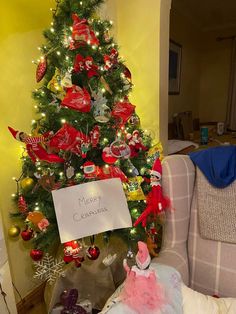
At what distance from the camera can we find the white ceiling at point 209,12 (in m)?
2.88

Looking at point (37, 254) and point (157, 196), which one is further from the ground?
point (157, 196)

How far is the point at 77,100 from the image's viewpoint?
1.08m

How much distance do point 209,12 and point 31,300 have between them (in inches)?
139

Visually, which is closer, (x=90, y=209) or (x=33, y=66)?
(x=90, y=209)

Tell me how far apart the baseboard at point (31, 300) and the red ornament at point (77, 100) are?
1.19 meters

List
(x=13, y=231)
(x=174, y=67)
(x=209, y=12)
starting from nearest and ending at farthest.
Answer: (x=13, y=231) → (x=174, y=67) → (x=209, y=12)

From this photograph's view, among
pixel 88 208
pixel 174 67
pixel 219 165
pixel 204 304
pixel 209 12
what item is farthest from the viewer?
pixel 209 12

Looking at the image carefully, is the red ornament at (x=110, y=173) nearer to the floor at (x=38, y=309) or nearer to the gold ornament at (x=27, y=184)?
the gold ornament at (x=27, y=184)

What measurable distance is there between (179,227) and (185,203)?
11cm

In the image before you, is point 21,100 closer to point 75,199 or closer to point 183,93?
point 75,199

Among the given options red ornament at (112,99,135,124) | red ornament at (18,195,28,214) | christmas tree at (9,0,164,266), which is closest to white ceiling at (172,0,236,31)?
christmas tree at (9,0,164,266)

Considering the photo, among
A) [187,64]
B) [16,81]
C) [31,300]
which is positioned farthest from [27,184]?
[187,64]

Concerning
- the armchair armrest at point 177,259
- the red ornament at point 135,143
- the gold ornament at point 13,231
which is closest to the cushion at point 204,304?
the armchair armrest at point 177,259

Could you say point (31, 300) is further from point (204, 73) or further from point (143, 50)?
point (204, 73)
